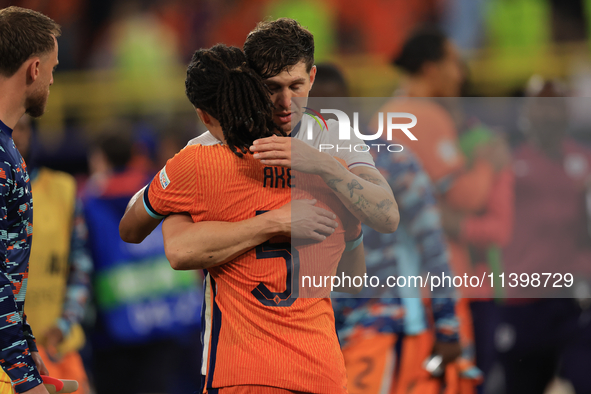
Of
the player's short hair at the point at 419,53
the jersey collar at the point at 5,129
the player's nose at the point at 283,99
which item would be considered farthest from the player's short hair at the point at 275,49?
the player's short hair at the point at 419,53

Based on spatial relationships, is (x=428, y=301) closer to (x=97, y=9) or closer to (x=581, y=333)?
(x=581, y=333)

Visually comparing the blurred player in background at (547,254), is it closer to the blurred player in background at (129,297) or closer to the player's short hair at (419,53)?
the player's short hair at (419,53)

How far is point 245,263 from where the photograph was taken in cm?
200

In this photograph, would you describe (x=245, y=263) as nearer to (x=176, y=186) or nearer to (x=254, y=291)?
(x=254, y=291)

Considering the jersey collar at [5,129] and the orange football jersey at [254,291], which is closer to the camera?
the orange football jersey at [254,291]

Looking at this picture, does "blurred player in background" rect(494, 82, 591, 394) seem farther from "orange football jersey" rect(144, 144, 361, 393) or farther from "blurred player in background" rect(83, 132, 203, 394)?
"orange football jersey" rect(144, 144, 361, 393)

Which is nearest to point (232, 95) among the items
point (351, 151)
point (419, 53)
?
point (351, 151)

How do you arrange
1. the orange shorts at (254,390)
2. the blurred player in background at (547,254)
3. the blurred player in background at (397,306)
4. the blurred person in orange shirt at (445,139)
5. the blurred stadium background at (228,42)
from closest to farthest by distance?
the orange shorts at (254,390) < the blurred player in background at (397,306) < the blurred person in orange shirt at (445,139) < the blurred player in background at (547,254) < the blurred stadium background at (228,42)

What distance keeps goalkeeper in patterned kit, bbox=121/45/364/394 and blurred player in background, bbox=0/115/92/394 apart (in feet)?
6.49

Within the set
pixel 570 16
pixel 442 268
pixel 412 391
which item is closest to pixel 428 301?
pixel 442 268

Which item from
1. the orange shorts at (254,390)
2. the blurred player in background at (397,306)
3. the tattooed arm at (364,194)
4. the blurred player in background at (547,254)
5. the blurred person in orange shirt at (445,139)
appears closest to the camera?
the orange shorts at (254,390)

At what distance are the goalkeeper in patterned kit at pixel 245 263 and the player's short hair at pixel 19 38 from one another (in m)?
0.55

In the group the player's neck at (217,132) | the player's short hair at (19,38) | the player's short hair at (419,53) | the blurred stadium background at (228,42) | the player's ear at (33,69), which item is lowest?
the player's neck at (217,132)

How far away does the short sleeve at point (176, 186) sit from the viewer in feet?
6.53
